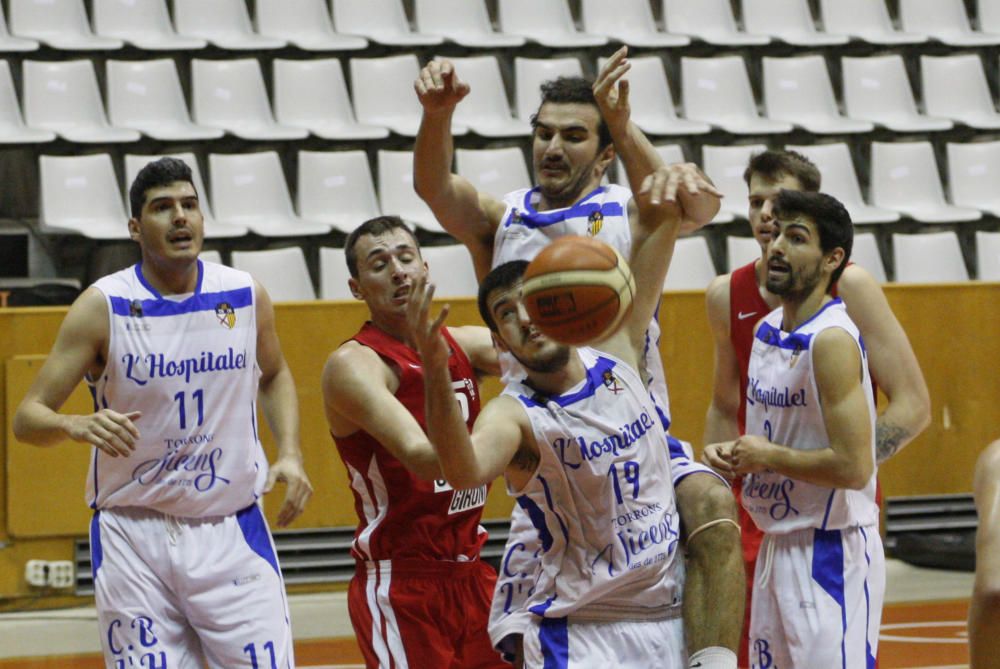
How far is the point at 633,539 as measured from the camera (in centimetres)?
371

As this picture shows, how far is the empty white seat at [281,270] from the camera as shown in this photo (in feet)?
29.5

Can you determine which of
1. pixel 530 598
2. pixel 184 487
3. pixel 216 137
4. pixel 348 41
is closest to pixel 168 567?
pixel 184 487

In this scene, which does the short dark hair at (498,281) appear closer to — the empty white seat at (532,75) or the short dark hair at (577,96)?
the short dark hair at (577,96)

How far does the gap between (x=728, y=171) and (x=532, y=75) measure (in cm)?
157

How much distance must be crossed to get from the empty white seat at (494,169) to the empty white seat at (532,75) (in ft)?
2.24

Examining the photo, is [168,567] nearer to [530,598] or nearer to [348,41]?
[530,598]

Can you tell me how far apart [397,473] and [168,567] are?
0.75 meters

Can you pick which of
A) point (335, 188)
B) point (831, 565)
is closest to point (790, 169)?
point (831, 565)

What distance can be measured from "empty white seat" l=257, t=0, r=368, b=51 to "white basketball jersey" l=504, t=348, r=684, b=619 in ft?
24.0

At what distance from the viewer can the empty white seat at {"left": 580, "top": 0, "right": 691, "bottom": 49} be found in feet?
36.9

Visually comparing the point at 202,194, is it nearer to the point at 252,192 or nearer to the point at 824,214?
the point at 252,192

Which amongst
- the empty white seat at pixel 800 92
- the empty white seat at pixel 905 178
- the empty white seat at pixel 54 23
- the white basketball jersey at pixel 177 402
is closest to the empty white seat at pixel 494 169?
the empty white seat at pixel 800 92

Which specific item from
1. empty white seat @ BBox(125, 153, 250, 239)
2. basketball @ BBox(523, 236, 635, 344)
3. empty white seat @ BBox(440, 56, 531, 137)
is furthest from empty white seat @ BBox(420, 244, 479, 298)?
basketball @ BBox(523, 236, 635, 344)

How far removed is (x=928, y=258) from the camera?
33.7 feet
